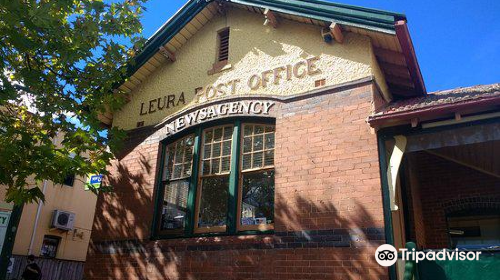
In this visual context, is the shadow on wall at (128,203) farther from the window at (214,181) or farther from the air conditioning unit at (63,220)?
the air conditioning unit at (63,220)

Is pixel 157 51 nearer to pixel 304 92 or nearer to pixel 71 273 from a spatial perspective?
pixel 304 92

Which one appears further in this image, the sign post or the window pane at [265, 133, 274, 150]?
the window pane at [265, 133, 274, 150]

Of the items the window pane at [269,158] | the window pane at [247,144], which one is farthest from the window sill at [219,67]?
the window pane at [269,158]

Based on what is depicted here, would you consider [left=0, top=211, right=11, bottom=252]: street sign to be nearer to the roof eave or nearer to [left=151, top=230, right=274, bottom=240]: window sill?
[left=151, top=230, right=274, bottom=240]: window sill

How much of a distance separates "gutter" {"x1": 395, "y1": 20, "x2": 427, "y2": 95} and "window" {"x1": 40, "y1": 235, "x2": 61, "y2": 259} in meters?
16.2

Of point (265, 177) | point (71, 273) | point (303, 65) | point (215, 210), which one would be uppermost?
point (303, 65)

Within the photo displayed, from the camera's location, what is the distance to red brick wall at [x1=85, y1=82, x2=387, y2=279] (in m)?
6.31

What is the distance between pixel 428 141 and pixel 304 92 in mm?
2232

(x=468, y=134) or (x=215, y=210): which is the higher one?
(x=468, y=134)

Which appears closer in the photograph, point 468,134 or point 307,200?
point 468,134

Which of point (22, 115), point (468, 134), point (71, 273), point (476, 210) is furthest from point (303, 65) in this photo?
point (71, 273)

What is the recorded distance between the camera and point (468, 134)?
616 cm

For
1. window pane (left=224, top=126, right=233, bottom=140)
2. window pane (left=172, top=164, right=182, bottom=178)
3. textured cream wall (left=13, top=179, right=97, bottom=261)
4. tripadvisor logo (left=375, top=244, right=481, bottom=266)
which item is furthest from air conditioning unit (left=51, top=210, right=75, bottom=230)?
tripadvisor logo (left=375, top=244, right=481, bottom=266)

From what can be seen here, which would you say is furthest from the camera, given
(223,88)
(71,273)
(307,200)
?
(71,273)
